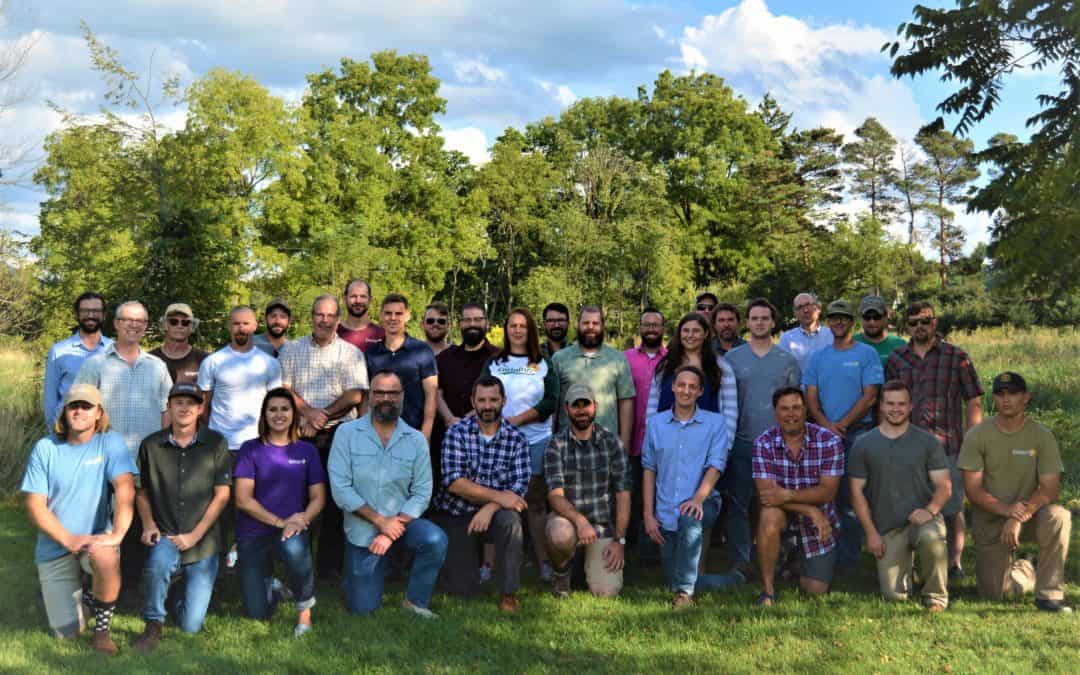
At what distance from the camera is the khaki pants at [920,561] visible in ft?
20.5

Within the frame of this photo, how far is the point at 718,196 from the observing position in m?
43.2

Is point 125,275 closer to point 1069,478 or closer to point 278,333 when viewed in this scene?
point 278,333

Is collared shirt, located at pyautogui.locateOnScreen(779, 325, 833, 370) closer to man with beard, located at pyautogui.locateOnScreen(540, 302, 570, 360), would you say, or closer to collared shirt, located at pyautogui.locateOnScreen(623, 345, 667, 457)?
collared shirt, located at pyautogui.locateOnScreen(623, 345, 667, 457)

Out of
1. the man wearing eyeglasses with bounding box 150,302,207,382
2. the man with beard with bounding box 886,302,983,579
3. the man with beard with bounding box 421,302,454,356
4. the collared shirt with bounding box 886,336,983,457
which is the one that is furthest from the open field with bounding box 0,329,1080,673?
the man with beard with bounding box 421,302,454,356

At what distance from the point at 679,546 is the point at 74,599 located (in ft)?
13.3

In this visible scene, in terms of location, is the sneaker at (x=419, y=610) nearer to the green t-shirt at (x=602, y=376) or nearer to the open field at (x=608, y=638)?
the open field at (x=608, y=638)

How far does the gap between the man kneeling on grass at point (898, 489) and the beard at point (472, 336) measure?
3.04 meters

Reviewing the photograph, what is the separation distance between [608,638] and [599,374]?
91.0 inches

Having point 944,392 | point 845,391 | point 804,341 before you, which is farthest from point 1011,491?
point 804,341

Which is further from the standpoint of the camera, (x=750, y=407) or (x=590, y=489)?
(x=750, y=407)

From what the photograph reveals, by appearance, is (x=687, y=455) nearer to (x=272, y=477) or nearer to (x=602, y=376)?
(x=602, y=376)

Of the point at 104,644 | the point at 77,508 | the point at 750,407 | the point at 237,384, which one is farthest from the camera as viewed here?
the point at 750,407

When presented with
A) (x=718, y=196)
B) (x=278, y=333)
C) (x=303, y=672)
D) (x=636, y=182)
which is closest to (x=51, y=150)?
(x=278, y=333)

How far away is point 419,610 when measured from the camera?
20.2ft
